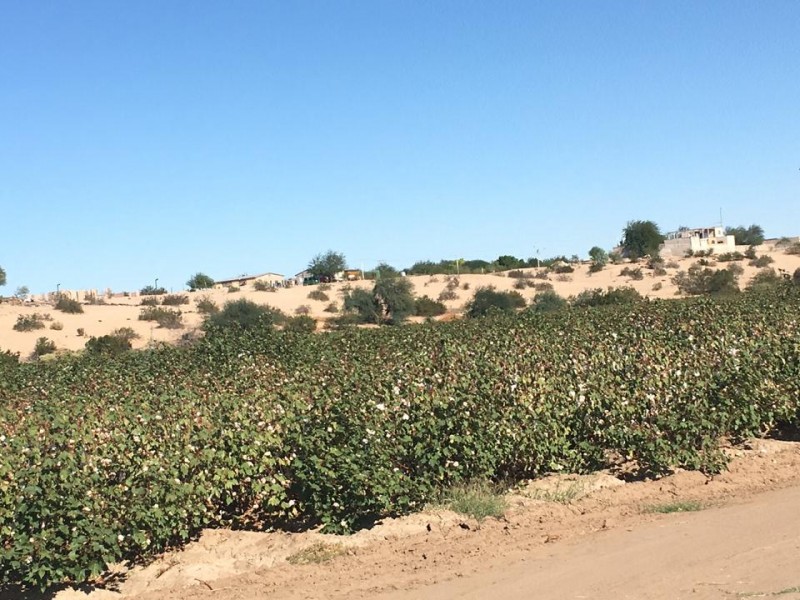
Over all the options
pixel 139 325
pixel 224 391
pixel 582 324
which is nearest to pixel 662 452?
pixel 224 391

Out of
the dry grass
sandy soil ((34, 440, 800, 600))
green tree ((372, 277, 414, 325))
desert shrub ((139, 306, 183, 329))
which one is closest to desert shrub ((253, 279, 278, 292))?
desert shrub ((139, 306, 183, 329))

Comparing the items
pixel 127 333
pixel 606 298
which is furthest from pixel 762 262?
pixel 127 333

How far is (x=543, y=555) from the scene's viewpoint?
22.4 ft

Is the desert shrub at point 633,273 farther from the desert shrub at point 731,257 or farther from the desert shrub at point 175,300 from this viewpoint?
the desert shrub at point 175,300

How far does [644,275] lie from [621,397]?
5265 cm

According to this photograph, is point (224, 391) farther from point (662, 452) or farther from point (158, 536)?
point (662, 452)

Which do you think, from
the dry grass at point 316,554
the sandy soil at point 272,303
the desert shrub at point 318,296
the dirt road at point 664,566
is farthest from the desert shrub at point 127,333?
the dirt road at point 664,566

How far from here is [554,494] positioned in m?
8.28

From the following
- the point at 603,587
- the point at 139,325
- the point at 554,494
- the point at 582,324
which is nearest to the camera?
the point at 603,587

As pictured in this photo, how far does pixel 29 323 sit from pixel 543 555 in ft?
129

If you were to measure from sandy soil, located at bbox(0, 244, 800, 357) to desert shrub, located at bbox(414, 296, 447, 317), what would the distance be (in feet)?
2.30

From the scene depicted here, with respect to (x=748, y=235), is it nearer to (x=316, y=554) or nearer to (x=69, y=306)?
(x=69, y=306)

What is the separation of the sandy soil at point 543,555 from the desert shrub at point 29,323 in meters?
37.0

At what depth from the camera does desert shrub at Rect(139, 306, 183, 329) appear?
42.9 metres
